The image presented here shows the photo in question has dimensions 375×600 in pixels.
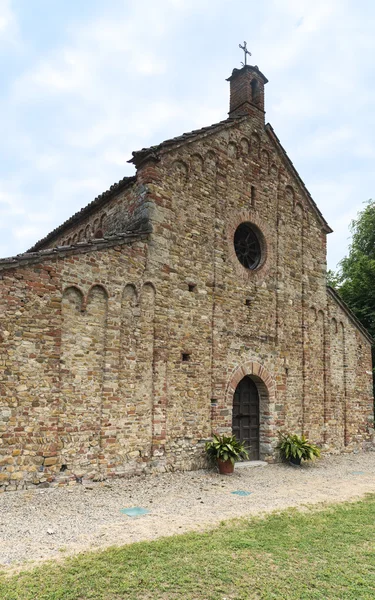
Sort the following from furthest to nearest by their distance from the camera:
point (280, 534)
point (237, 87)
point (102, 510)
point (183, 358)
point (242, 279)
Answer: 1. point (237, 87)
2. point (242, 279)
3. point (183, 358)
4. point (102, 510)
5. point (280, 534)

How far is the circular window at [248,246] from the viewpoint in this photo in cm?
1246

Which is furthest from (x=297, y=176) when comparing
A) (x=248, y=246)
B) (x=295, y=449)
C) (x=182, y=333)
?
(x=295, y=449)

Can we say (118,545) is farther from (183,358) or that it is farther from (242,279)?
(242,279)

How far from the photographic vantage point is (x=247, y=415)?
11797 mm

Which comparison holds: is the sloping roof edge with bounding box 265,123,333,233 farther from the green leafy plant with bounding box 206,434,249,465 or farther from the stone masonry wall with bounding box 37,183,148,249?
the green leafy plant with bounding box 206,434,249,465

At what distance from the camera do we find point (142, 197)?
10172mm

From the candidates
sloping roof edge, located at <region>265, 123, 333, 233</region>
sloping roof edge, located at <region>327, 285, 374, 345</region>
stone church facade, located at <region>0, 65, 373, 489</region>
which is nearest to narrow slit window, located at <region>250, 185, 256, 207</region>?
stone church facade, located at <region>0, 65, 373, 489</region>

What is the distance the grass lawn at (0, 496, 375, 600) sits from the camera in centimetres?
417

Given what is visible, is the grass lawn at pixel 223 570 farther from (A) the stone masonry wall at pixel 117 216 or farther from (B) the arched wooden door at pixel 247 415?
(A) the stone masonry wall at pixel 117 216

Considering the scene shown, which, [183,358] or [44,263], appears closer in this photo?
[44,263]

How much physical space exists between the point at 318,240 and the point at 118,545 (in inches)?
462

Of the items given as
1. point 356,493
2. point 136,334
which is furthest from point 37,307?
point 356,493

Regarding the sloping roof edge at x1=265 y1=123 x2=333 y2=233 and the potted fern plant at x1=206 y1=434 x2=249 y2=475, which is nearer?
the potted fern plant at x1=206 y1=434 x2=249 y2=475

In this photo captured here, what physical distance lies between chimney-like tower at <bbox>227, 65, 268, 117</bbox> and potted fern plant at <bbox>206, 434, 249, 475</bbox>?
31.2 feet
